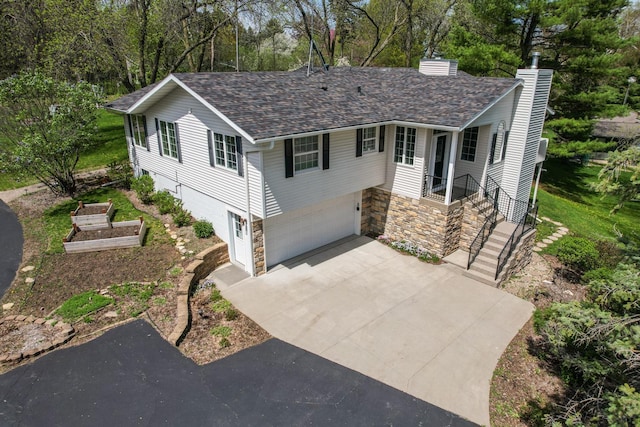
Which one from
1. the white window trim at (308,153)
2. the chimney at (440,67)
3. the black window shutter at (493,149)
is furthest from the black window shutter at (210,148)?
the chimney at (440,67)

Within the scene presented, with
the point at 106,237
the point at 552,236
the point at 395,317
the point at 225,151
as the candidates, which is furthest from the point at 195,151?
the point at 552,236

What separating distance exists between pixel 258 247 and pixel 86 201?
894cm

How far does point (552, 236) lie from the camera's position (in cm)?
1661

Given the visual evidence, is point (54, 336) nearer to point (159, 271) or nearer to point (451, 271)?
point (159, 271)

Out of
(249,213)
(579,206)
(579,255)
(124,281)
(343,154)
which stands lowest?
(579,206)

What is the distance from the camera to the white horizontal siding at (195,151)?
39.0ft

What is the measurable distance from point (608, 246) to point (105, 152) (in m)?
25.4

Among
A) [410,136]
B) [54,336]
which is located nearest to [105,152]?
[54,336]

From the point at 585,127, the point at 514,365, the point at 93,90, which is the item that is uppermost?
the point at 93,90

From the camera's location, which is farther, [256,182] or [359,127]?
[359,127]

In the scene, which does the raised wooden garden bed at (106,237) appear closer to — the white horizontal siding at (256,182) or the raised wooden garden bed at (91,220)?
the raised wooden garden bed at (91,220)

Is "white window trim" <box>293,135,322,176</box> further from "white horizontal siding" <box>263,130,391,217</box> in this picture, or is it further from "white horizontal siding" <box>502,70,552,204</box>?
"white horizontal siding" <box>502,70,552,204</box>

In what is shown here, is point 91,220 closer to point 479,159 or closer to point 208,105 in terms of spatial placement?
point 208,105

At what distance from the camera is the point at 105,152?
23.6m
